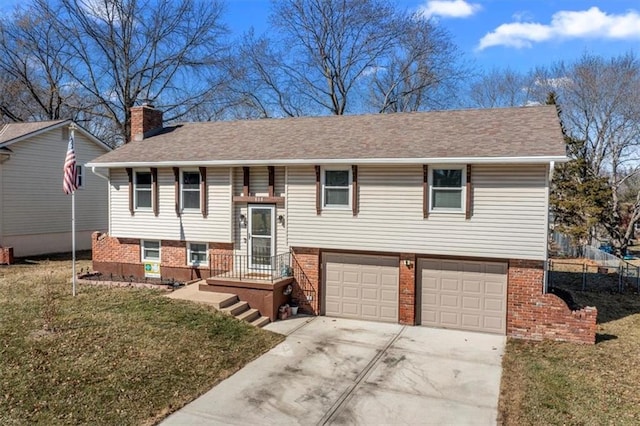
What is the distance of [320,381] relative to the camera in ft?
27.0

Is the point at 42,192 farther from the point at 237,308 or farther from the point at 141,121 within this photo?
the point at 237,308

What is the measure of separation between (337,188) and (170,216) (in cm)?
568

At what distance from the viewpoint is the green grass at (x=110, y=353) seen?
22.5 ft

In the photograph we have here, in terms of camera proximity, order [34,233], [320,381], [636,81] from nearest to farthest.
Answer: [320,381]
[34,233]
[636,81]

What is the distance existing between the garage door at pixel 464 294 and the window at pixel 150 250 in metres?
8.63

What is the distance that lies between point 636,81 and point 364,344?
27.7 m

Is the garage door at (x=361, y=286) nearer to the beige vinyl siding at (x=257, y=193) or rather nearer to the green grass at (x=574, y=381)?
the beige vinyl siding at (x=257, y=193)

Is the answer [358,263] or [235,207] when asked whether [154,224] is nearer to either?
[235,207]

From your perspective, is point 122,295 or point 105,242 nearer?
point 122,295

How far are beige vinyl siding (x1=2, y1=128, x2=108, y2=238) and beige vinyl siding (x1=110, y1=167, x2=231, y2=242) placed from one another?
813 centimetres

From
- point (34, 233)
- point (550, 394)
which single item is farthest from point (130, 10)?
point (550, 394)

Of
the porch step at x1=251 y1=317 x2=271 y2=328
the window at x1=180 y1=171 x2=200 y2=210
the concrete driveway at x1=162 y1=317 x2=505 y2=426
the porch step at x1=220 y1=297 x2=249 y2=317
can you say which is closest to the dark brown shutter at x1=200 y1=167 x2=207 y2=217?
the window at x1=180 y1=171 x2=200 y2=210

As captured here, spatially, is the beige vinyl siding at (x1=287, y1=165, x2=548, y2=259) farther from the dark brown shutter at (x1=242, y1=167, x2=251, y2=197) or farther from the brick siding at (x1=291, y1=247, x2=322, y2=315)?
the dark brown shutter at (x1=242, y1=167, x2=251, y2=197)

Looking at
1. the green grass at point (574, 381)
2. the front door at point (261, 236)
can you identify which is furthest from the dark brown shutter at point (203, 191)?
the green grass at point (574, 381)
